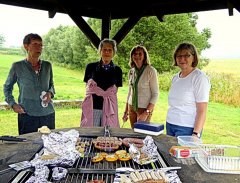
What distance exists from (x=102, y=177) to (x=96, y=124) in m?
1.41

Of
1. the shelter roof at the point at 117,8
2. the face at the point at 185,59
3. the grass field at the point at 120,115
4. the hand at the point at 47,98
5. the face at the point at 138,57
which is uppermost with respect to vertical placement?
the shelter roof at the point at 117,8

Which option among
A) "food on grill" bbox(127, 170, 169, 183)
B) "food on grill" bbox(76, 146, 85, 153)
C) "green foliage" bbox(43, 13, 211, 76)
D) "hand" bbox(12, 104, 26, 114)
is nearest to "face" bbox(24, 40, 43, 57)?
"hand" bbox(12, 104, 26, 114)

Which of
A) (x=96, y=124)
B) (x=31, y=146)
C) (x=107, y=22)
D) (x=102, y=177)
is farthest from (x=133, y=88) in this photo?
(x=102, y=177)

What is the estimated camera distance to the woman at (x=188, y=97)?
2143mm

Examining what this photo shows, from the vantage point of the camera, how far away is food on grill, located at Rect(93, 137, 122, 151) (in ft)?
5.82

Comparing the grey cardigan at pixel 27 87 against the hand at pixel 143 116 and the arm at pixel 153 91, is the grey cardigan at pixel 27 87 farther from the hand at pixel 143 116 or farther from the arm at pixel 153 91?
the arm at pixel 153 91

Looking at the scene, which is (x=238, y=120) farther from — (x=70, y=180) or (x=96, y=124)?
(x=70, y=180)

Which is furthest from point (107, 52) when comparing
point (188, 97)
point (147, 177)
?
point (147, 177)

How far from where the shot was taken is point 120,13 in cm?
379

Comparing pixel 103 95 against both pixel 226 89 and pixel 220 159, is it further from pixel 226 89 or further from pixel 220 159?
pixel 226 89

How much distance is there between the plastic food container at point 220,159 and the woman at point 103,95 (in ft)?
4.08

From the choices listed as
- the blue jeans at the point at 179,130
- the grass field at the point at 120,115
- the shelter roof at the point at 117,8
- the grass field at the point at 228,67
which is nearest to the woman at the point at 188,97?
the blue jeans at the point at 179,130

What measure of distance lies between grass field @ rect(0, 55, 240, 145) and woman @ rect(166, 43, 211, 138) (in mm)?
3177

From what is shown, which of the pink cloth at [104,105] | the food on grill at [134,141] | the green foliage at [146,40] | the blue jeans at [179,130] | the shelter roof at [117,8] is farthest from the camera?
the green foliage at [146,40]
